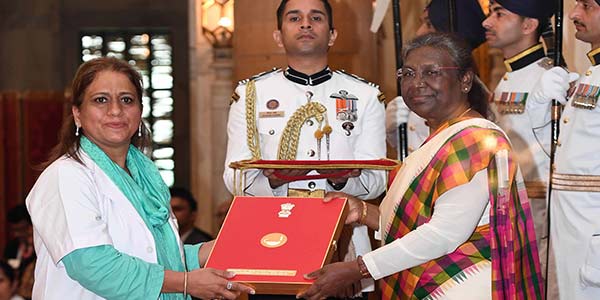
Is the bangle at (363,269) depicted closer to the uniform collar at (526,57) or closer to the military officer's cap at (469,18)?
the uniform collar at (526,57)

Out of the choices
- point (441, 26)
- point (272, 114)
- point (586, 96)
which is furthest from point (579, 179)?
point (441, 26)

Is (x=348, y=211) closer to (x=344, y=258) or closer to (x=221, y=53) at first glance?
(x=344, y=258)

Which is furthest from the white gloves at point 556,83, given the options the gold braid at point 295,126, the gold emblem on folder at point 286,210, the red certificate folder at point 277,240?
the gold emblem on folder at point 286,210

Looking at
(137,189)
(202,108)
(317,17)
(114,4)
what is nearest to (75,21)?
(114,4)

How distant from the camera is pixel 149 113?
504 inches

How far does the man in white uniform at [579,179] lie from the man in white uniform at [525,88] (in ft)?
2.04

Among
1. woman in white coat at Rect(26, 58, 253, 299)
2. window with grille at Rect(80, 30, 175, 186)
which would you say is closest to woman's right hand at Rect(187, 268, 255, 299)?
woman in white coat at Rect(26, 58, 253, 299)

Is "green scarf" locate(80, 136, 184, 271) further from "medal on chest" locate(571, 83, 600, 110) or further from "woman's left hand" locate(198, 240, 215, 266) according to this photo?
"medal on chest" locate(571, 83, 600, 110)

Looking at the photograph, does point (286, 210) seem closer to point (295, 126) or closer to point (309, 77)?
point (295, 126)

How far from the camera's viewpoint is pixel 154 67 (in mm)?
12961

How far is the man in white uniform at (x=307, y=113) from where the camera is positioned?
15.7 ft

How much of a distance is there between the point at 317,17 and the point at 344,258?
1016 millimetres

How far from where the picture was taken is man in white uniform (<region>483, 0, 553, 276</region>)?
5.81 meters

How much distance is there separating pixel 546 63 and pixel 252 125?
1841 mm
